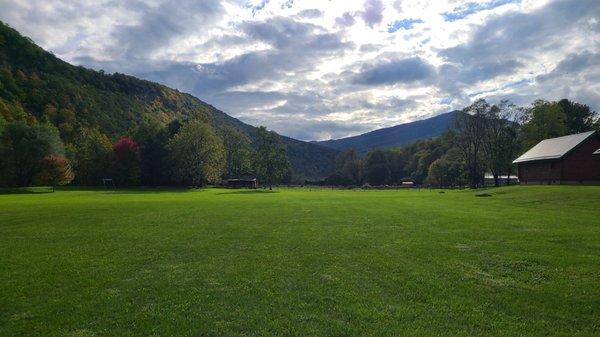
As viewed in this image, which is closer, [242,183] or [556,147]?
[556,147]

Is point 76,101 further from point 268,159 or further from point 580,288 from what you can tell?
point 580,288

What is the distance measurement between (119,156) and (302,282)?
9552cm

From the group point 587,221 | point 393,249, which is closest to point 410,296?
point 393,249

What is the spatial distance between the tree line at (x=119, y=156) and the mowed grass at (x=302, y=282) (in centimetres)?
6742

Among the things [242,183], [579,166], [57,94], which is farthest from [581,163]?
[57,94]

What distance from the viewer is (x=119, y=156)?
9619 centimetres

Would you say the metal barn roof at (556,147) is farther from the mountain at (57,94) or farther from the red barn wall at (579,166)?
the mountain at (57,94)

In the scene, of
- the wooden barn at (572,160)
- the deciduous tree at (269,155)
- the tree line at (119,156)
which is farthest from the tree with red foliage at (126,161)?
the wooden barn at (572,160)

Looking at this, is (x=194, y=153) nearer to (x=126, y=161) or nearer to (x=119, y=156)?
(x=126, y=161)


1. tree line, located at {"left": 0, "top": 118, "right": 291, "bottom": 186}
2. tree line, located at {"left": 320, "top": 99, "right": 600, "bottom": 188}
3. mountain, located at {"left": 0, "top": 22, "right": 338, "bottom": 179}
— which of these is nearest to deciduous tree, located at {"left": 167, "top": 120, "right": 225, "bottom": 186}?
tree line, located at {"left": 0, "top": 118, "right": 291, "bottom": 186}

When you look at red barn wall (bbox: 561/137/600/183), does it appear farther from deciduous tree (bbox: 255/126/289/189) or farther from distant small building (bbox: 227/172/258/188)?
distant small building (bbox: 227/172/258/188)

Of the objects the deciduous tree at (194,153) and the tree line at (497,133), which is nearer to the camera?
the tree line at (497,133)

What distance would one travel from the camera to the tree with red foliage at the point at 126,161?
96.0 metres

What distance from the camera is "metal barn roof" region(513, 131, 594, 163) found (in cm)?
5353
